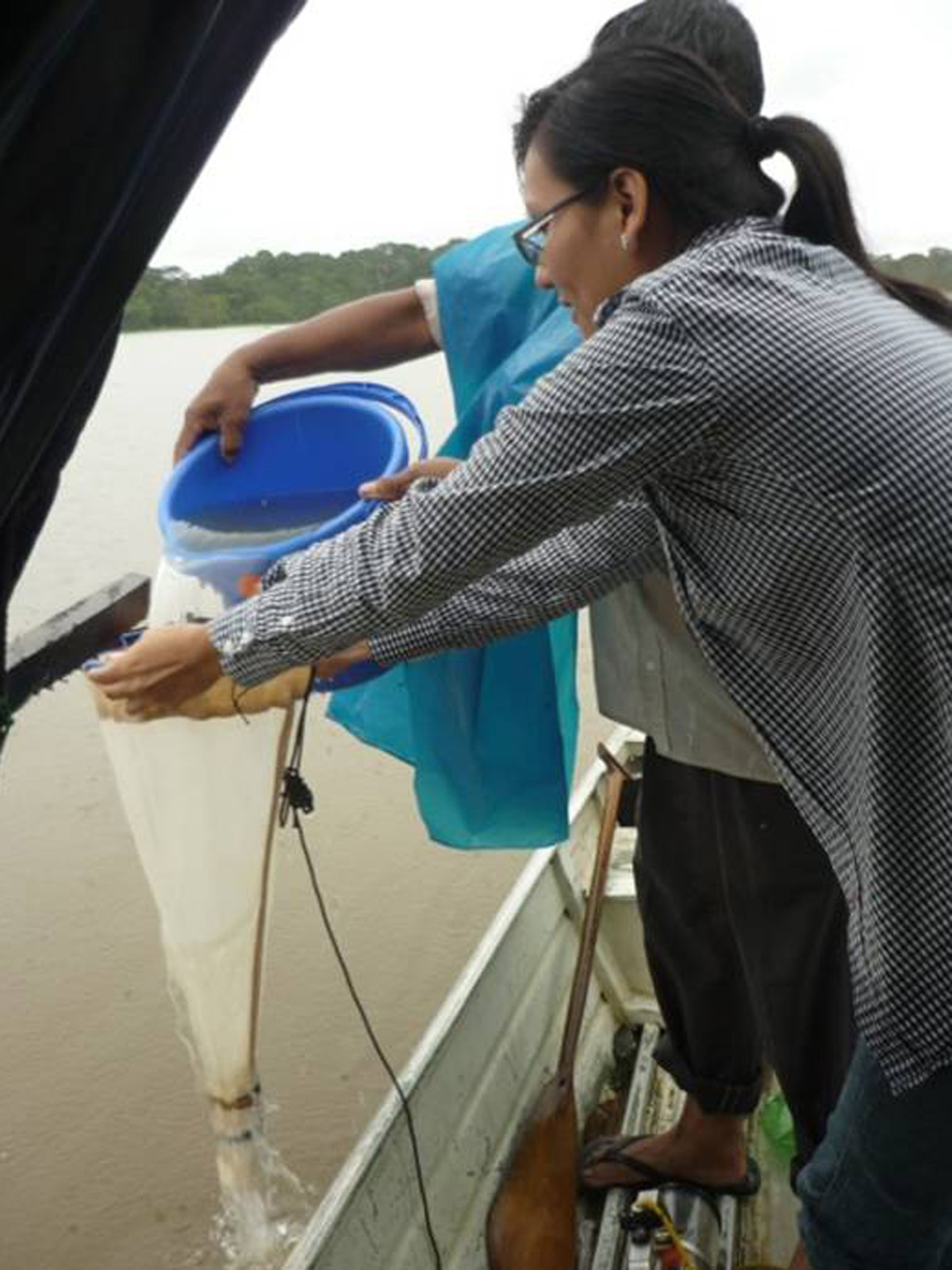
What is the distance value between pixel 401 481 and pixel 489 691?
1.76ft

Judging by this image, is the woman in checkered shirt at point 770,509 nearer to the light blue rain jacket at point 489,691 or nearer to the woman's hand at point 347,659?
the woman's hand at point 347,659

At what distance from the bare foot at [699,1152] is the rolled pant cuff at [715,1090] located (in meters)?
0.03

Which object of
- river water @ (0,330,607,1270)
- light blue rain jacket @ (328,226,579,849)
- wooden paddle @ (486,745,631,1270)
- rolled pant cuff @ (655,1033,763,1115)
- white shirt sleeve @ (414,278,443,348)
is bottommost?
river water @ (0,330,607,1270)

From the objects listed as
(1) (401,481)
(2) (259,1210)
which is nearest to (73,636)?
(1) (401,481)

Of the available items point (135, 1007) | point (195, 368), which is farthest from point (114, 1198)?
point (195, 368)

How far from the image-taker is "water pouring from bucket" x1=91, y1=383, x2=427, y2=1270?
148 centimetres

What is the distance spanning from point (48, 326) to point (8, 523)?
163 millimetres

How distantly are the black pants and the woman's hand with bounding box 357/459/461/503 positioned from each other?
0.52 m

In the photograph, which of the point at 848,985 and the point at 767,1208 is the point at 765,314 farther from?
the point at 767,1208

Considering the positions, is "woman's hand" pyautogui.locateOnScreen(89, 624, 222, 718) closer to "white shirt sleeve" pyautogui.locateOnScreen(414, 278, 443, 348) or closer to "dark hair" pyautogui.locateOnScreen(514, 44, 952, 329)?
"dark hair" pyautogui.locateOnScreen(514, 44, 952, 329)

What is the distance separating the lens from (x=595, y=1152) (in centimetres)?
209

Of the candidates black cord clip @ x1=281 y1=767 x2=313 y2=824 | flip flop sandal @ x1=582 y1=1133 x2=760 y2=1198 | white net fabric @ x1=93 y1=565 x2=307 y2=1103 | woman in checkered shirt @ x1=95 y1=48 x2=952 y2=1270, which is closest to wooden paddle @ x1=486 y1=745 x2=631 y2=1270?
flip flop sandal @ x1=582 y1=1133 x2=760 y2=1198

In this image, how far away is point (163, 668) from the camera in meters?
1.23

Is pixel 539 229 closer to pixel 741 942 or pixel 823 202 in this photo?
pixel 823 202
